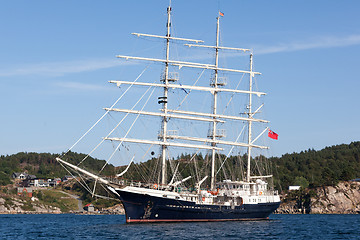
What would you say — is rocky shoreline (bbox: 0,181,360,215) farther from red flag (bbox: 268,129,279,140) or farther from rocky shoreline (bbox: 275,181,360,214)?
red flag (bbox: 268,129,279,140)

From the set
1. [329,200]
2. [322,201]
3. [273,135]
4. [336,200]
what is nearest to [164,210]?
[273,135]

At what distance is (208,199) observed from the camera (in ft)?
255

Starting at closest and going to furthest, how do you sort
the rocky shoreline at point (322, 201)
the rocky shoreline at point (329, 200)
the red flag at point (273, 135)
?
the red flag at point (273, 135)
the rocky shoreline at point (329, 200)
the rocky shoreline at point (322, 201)

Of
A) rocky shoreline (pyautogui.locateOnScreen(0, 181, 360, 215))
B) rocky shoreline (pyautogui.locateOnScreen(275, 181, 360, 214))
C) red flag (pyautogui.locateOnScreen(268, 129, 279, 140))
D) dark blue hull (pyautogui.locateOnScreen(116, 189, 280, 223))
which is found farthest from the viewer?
rocky shoreline (pyautogui.locateOnScreen(0, 181, 360, 215))

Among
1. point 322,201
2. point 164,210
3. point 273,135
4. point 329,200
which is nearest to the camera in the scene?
point 164,210

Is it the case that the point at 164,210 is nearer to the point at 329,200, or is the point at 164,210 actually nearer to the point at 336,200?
the point at 329,200

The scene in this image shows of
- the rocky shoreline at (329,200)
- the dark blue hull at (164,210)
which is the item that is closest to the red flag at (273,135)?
the dark blue hull at (164,210)

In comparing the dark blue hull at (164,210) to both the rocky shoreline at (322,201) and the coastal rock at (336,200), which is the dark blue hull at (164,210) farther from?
the rocky shoreline at (322,201)

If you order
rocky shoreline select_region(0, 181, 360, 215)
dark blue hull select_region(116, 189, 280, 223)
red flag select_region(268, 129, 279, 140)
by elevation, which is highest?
red flag select_region(268, 129, 279, 140)

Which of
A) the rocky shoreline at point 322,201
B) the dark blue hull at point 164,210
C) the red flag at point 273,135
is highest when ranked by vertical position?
the red flag at point 273,135

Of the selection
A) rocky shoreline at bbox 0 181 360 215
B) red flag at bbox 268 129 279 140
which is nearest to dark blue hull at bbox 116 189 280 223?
red flag at bbox 268 129 279 140

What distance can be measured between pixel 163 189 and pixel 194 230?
11.9 metres

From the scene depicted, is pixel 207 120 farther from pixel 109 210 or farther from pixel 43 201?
pixel 43 201

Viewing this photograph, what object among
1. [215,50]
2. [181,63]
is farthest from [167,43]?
[215,50]
